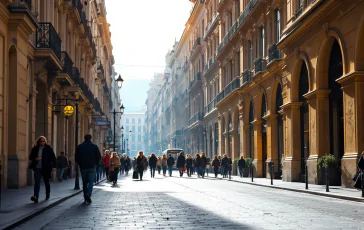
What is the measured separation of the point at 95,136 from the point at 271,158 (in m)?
30.4

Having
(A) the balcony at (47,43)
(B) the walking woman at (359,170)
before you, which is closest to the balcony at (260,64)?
(A) the balcony at (47,43)

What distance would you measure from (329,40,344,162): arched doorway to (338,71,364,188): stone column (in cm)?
167

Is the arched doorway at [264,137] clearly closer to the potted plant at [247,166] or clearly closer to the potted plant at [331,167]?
the potted plant at [247,166]

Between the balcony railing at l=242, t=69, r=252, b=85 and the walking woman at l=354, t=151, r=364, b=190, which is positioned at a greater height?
the balcony railing at l=242, t=69, r=252, b=85

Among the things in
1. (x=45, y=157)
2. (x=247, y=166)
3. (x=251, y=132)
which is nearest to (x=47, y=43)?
(x=45, y=157)

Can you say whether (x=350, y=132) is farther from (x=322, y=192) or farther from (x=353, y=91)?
(x=322, y=192)

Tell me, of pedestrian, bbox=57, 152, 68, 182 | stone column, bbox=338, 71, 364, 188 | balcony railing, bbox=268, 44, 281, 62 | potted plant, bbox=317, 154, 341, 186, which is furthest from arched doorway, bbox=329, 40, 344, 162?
pedestrian, bbox=57, 152, 68, 182

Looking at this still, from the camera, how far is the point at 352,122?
22.2 m

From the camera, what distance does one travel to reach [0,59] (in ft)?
70.0

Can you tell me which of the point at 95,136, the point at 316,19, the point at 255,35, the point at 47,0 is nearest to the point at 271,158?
the point at 255,35

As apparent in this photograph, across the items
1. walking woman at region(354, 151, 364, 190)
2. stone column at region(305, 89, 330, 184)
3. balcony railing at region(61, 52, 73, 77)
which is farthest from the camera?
balcony railing at region(61, 52, 73, 77)

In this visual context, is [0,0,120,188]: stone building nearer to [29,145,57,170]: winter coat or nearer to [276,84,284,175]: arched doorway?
[29,145,57,170]: winter coat

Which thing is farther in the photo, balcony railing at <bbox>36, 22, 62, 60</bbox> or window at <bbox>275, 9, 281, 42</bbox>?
window at <bbox>275, 9, 281, 42</bbox>

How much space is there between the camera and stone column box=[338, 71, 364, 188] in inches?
854
